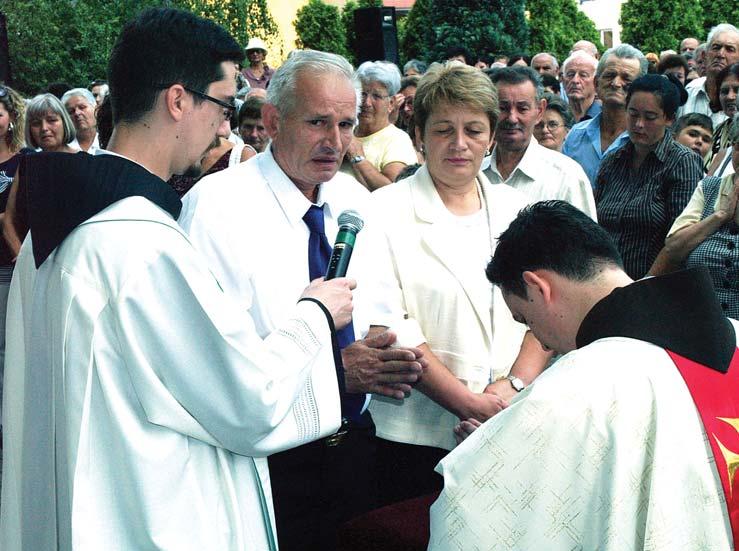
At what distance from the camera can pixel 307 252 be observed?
11.3ft

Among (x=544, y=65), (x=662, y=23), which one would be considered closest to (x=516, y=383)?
(x=544, y=65)

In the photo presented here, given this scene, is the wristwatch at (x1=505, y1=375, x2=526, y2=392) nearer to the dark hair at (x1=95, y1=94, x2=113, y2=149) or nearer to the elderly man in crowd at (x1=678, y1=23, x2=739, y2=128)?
the dark hair at (x1=95, y1=94, x2=113, y2=149)

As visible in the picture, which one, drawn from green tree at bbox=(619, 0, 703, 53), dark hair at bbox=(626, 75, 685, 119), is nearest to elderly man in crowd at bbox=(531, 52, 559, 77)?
dark hair at bbox=(626, 75, 685, 119)

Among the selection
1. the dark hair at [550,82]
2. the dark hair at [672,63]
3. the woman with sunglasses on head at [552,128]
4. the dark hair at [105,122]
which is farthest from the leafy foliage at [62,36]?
the dark hair at [105,122]

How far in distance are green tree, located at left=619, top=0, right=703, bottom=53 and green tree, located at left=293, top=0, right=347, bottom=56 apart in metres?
7.65

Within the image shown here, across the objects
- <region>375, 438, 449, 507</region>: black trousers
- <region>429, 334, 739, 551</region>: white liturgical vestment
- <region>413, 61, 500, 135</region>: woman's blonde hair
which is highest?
<region>413, 61, 500, 135</region>: woman's blonde hair

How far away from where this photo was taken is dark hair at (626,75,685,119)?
19.5 feet

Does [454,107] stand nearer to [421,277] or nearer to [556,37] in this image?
[421,277]

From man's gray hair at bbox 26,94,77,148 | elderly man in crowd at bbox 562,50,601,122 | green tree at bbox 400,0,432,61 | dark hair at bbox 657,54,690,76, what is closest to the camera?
man's gray hair at bbox 26,94,77,148

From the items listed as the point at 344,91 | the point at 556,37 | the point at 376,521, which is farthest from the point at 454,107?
the point at 556,37

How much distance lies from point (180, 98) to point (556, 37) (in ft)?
76.2

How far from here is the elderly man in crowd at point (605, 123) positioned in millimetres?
7145

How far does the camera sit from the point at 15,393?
2643 millimetres

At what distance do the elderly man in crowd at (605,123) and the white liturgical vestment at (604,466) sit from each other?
15.9ft
